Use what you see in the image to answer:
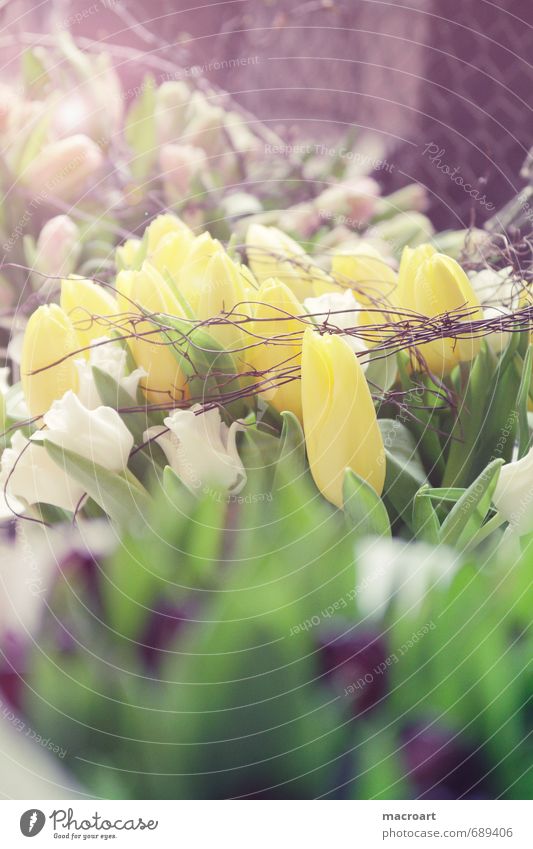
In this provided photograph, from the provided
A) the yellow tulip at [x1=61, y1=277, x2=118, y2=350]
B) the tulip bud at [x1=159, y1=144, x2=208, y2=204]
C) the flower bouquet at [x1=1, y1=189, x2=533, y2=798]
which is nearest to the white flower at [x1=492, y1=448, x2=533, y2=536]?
the flower bouquet at [x1=1, y1=189, x2=533, y2=798]

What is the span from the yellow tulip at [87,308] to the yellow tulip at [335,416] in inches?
2.4

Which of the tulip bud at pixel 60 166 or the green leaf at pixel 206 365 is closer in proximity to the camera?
→ the green leaf at pixel 206 365

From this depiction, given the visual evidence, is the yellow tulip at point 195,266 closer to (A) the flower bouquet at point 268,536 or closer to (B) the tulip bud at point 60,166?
(A) the flower bouquet at point 268,536

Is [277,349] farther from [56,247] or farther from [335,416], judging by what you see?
[56,247]

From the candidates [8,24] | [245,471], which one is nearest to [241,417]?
[245,471]

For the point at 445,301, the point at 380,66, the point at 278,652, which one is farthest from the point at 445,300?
the point at 380,66

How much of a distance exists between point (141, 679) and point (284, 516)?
0.05 m

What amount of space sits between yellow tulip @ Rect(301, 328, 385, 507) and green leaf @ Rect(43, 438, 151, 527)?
0.14 feet

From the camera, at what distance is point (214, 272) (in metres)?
0.19

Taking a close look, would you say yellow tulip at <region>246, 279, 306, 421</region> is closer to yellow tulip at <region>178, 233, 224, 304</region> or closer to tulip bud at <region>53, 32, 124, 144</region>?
yellow tulip at <region>178, 233, 224, 304</region>

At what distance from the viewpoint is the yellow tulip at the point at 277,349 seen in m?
0.18

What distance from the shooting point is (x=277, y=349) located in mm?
184

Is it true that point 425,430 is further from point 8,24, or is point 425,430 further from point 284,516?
point 8,24
